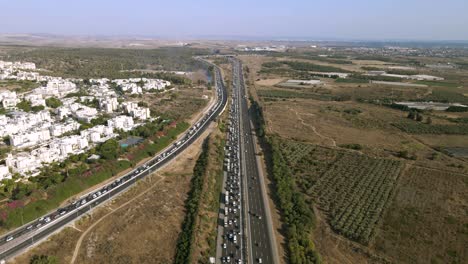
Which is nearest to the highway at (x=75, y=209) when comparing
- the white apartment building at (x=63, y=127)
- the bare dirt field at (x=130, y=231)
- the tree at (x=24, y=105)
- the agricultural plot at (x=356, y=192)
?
the bare dirt field at (x=130, y=231)

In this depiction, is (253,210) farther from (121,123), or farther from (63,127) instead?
(63,127)

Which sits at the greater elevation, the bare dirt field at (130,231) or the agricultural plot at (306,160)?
the agricultural plot at (306,160)

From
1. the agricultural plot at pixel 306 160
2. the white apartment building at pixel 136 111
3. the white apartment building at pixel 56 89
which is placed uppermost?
the white apartment building at pixel 56 89

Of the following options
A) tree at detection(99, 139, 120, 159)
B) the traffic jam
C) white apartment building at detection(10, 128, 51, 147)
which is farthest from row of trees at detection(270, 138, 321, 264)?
white apartment building at detection(10, 128, 51, 147)

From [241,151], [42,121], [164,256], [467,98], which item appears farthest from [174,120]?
[467,98]

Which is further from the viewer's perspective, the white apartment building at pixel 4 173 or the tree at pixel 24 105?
the tree at pixel 24 105

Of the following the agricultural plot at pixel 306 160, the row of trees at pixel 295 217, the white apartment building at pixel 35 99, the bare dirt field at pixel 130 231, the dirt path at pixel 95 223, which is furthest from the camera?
the white apartment building at pixel 35 99

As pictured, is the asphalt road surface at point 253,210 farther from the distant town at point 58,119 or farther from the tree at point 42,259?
the distant town at point 58,119

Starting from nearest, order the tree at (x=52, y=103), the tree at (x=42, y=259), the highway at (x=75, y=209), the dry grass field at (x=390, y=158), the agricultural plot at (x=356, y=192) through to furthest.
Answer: the tree at (x=42, y=259) < the highway at (x=75, y=209) < the dry grass field at (x=390, y=158) < the agricultural plot at (x=356, y=192) < the tree at (x=52, y=103)
